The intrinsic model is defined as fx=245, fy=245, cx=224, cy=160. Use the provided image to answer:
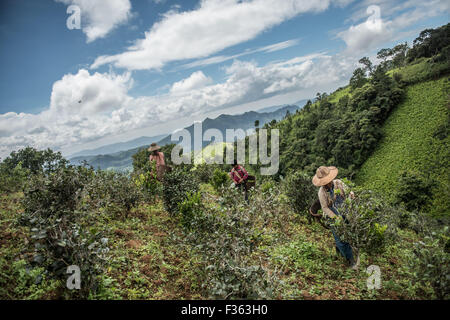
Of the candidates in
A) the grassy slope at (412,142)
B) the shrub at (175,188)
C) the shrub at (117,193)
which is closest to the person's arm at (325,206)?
the shrub at (175,188)

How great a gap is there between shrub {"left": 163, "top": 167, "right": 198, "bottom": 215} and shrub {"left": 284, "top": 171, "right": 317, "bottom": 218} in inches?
134

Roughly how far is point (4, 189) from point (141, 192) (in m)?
6.37

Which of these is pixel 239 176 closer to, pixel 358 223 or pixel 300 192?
pixel 300 192

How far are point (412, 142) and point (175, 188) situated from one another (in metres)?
54.7

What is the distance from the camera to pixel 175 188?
641cm

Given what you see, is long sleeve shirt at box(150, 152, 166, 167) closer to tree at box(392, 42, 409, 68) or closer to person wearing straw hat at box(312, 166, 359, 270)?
person wearing straw hat at box(312, 166, 359, 270)

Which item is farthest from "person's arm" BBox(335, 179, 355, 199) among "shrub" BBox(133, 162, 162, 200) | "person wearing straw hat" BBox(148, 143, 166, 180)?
"person wearing straw hat" BBox(148, 143, 166, 180)

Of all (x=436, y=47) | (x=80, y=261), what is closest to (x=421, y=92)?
(x=436, y=47)

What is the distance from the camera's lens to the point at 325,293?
156 inches

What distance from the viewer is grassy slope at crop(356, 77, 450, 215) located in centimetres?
4150

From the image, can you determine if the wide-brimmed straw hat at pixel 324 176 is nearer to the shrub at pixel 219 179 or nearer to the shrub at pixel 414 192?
the shrub at pixel 219 179

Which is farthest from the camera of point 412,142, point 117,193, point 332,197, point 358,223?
point 412,142

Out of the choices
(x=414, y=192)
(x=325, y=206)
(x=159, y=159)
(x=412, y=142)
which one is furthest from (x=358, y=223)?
(x=412, y=142)
